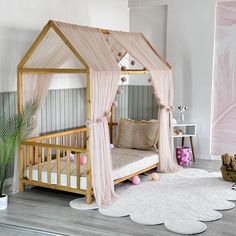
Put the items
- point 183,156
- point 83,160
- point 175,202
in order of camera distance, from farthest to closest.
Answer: point 183,156, point 83,160, point 175,202

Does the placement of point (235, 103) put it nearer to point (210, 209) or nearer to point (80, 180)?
point (210, 209)

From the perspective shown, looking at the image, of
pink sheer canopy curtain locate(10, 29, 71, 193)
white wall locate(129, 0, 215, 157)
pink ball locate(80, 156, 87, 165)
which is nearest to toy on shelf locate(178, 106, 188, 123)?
white wall locate(129, 0, 215, 157)

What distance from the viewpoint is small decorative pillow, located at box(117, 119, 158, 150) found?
21.2 ft

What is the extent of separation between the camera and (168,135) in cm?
635

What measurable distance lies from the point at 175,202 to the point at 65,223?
52.9 inches

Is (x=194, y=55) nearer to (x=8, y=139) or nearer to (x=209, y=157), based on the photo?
(x=209, y=157)

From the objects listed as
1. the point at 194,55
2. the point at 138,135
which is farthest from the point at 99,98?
the point at 194,55

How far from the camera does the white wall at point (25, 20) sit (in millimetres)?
5281

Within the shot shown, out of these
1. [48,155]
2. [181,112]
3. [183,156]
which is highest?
[181,112]

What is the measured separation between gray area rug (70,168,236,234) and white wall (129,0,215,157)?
4.64ft

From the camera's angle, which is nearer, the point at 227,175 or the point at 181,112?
the point at 227,175

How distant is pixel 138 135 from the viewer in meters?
6.56

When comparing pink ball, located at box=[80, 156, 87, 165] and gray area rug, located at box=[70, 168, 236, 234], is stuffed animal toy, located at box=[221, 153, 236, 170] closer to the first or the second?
gray area rug, located at box=[70, 168, 236, 234]

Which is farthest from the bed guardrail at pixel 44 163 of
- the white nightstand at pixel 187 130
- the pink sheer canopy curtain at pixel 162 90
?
the white nightstand at pixel 187 130
